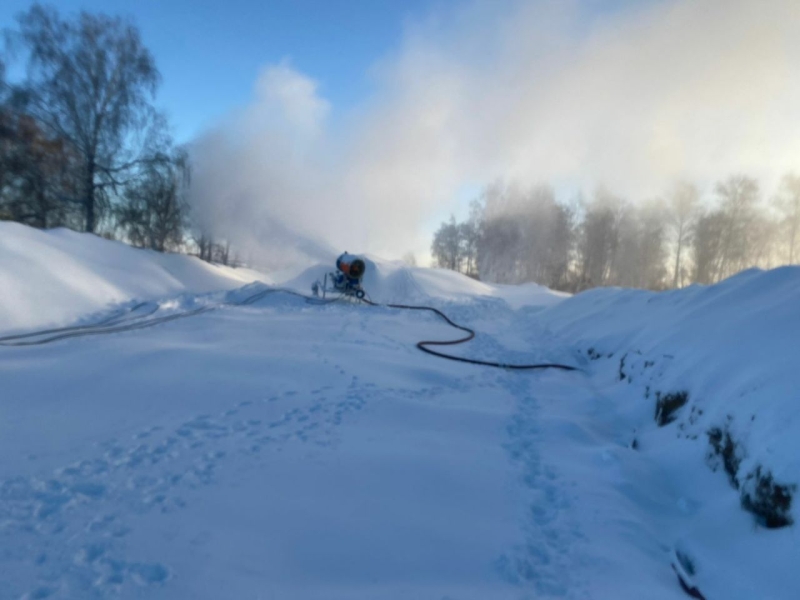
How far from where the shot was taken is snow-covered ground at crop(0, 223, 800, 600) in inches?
79.4

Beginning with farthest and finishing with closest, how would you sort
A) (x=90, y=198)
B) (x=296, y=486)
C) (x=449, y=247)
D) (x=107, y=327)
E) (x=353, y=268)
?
(x=449, y=247) → (x=90, y=198) → (x=353, y=268) → (x=107, y=327) → (x=296, y=486)

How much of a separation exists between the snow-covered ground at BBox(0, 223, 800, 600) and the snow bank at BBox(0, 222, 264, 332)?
2.03m

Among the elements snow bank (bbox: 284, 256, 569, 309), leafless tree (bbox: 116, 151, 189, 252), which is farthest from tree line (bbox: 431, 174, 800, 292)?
leafless tree (bbox: 116, 151, 189, 252)

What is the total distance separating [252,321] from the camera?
8.06 meters

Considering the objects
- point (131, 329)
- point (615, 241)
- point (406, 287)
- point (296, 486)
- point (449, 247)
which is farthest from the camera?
point (449, 247)

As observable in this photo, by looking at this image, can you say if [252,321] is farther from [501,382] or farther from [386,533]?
[386,533]

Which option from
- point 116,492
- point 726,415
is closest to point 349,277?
point 116,492

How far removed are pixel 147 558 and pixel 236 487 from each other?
670 mm

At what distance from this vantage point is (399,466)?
3.00m

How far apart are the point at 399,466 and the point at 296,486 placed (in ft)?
2.35

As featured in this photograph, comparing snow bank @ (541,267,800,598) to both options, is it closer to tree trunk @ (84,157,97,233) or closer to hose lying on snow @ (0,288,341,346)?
hose lying on snow @ (0,288,341,346)

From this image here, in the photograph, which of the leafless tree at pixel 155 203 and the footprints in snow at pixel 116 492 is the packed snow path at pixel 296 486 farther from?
the leafless tree at pixel 155 203

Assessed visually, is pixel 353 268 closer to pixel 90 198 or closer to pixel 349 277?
pixel 349 277

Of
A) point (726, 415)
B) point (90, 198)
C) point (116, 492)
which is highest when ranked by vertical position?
point (90, 198)
